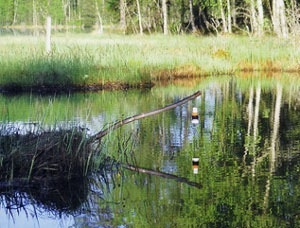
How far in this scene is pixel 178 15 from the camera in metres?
42.5

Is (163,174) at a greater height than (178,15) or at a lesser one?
lesser

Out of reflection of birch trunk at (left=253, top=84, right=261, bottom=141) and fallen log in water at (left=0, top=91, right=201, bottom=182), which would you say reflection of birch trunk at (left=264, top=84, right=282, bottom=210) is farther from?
fallen log in water at (left=0, top=91, right=201, bottom=182)

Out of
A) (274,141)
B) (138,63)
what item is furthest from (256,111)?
(138,63)

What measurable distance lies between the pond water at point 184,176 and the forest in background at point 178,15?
1067cm

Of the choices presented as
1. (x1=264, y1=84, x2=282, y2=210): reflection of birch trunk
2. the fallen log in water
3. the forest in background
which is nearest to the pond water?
(x1=264, y1=84, x2=282, y2=210): reflection of birch trunk

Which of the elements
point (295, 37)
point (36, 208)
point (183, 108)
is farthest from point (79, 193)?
point (295, 37)

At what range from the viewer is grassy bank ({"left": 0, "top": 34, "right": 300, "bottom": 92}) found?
50.5 ft

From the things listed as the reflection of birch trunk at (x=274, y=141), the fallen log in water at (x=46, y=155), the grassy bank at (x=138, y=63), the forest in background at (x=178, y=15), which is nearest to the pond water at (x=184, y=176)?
the reflection of birch trunk at (x=274, y=141)

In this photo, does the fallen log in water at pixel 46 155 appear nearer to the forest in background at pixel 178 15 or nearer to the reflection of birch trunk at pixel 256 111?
the reflection of birch trunk at pixel 256 111

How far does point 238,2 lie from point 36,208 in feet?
113

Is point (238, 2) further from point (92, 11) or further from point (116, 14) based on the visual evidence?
point (92, 11)

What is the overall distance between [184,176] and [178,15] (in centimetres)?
3633

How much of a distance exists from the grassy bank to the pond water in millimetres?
3147

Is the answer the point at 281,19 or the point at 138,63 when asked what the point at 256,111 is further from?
the point at 281,19
